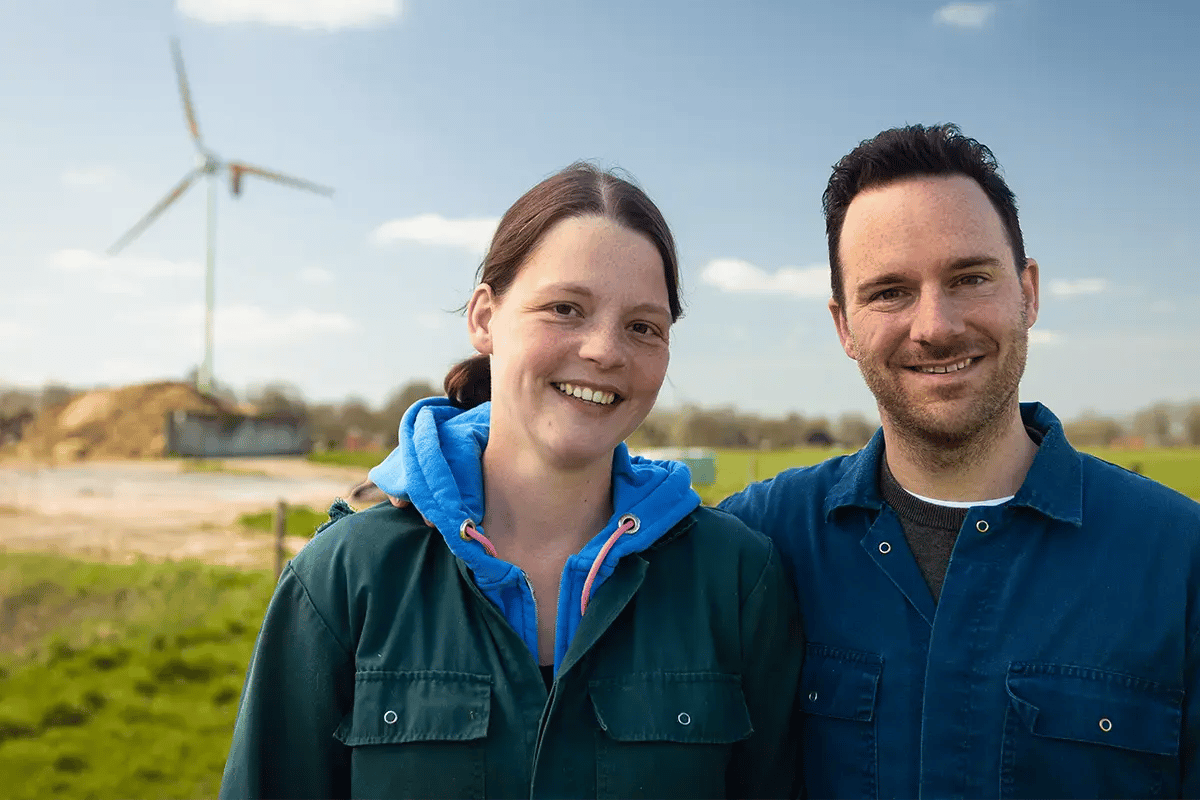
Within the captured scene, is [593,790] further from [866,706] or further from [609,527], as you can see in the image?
[866,706]

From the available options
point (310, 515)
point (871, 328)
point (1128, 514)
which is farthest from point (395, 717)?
point (310, 515)

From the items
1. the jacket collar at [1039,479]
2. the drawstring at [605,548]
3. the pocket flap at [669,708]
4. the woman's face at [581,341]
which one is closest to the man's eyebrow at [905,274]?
the jacket collar at [1039,479]

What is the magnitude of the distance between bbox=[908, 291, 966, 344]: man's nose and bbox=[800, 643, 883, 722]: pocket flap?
44.8 inches

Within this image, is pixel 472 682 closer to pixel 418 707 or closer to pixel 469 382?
pixel 418 707

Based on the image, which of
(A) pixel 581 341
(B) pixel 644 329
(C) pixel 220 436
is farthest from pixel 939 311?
(C) pixel 220 436

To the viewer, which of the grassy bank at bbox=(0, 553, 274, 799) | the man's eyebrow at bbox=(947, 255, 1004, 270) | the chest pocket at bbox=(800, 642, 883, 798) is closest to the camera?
the chest pocket at bbox=(800, 642, 883, 798)

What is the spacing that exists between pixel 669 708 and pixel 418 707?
775 mm

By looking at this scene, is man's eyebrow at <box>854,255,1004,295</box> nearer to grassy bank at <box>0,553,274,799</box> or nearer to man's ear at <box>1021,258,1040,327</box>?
man's ear at <box>1021,258,1040,327</box>

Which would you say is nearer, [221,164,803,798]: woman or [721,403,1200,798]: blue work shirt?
[221,164,803,798]: woman

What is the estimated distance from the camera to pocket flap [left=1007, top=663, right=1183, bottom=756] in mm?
2912

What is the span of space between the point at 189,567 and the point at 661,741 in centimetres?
1694

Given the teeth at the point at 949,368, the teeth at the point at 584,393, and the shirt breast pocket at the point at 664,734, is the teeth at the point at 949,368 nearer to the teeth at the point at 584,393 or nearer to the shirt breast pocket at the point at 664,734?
the teeth at the point at 584,393

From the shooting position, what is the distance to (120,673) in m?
11.6

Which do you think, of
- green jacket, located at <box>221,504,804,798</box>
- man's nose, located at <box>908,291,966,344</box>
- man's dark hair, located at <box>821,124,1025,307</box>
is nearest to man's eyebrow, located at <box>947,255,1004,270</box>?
man's nose, located at <box>908,291,966,344</box>
